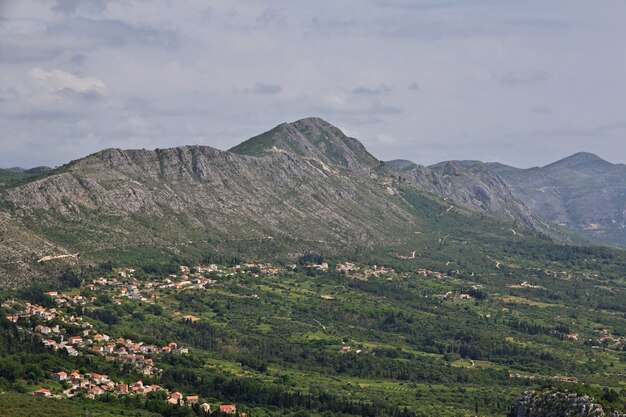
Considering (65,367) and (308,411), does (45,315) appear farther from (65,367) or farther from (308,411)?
(308,411)

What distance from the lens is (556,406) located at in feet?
407

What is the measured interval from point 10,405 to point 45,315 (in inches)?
2515

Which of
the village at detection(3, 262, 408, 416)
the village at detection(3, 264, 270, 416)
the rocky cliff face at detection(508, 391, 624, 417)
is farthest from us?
the village at detection(3, 264, 270, 416)

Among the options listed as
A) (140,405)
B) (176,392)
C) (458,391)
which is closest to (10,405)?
(140,405)

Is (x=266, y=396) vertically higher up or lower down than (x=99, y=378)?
lower down

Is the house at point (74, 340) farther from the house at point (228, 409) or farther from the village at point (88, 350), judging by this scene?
the house at point (228, 409)

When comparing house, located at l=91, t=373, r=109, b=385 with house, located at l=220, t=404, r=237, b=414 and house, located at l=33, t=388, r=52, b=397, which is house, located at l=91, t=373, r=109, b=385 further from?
house, located at l=220, t=404, r=237, b=414

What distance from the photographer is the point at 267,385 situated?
166750 mm

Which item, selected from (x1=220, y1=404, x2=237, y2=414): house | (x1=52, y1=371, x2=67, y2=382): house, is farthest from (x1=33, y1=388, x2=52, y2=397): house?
(x1=220, y1=404, x2=237, y2=414): house

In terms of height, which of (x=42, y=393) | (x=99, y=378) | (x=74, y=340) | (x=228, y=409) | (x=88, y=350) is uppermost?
(x=74, y=340)

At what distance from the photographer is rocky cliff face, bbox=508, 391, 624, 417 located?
118 metres

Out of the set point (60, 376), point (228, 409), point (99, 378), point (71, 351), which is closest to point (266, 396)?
point (228, 409)

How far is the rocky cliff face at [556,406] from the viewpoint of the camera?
118m

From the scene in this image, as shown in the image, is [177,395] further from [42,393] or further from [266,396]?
[42,393]
